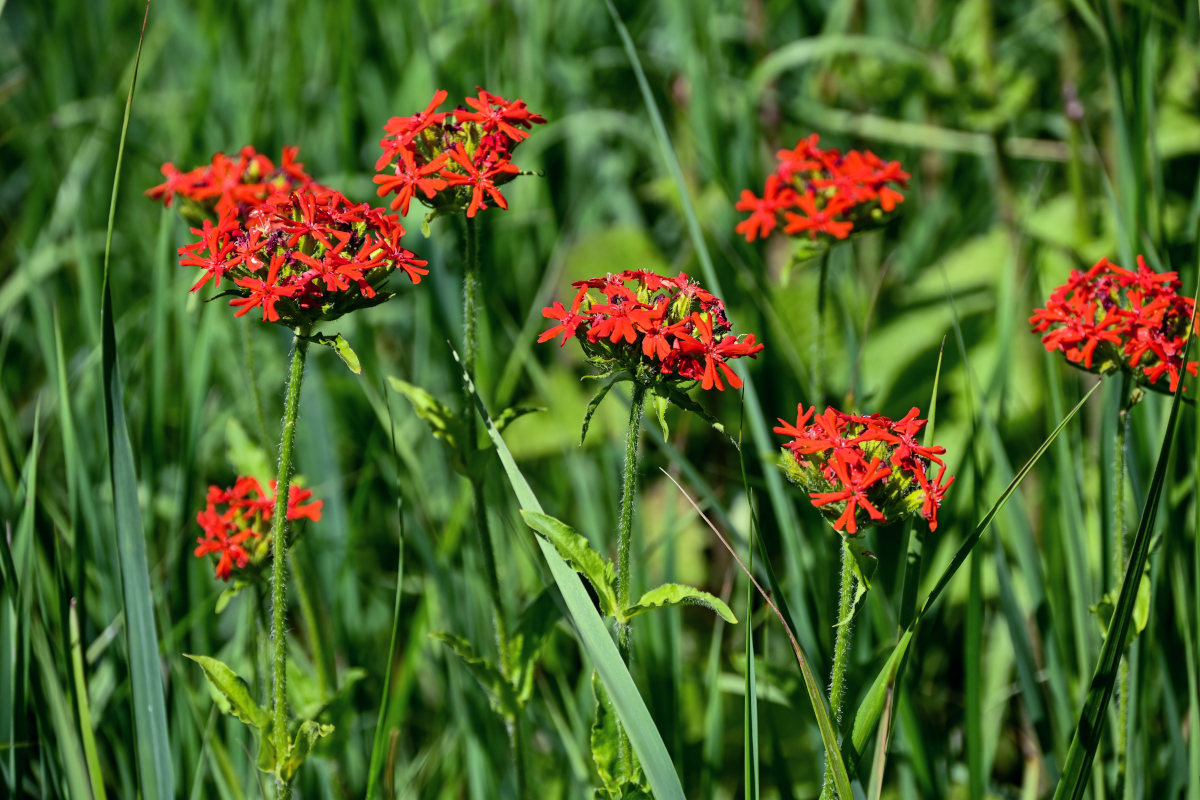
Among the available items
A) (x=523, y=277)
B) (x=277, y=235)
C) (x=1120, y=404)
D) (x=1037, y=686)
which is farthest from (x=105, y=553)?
(x=1120, y=404)

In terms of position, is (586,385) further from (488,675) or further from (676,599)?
(676,599)

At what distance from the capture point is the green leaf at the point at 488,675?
2.24 metres

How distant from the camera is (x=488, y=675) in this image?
2.34 meters

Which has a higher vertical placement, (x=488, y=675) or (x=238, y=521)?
(x=238, y=521)

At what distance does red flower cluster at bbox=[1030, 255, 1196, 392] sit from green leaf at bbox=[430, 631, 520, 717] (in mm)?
1456

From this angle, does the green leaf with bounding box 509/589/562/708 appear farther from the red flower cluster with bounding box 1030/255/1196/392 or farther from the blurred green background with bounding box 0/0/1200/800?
the red flower cluster with bounding box 1030/255/1196/392

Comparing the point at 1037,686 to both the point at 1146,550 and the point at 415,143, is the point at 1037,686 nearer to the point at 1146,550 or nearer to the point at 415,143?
the point at 1146,550

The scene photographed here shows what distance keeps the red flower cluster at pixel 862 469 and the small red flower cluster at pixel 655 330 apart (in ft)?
0.64

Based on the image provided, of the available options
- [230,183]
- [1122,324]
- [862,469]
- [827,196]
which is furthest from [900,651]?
[230,183]

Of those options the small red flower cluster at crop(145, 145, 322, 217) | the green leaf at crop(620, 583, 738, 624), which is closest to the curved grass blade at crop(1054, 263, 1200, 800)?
the green leaf at crop(620, 583, 738, 624)

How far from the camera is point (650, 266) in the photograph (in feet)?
14.1

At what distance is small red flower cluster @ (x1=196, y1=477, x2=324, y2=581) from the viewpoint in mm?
2410

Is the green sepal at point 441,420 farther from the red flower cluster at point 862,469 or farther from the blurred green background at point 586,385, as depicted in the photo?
the red flower cluster at point 862,469

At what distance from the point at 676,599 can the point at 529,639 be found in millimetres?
738
